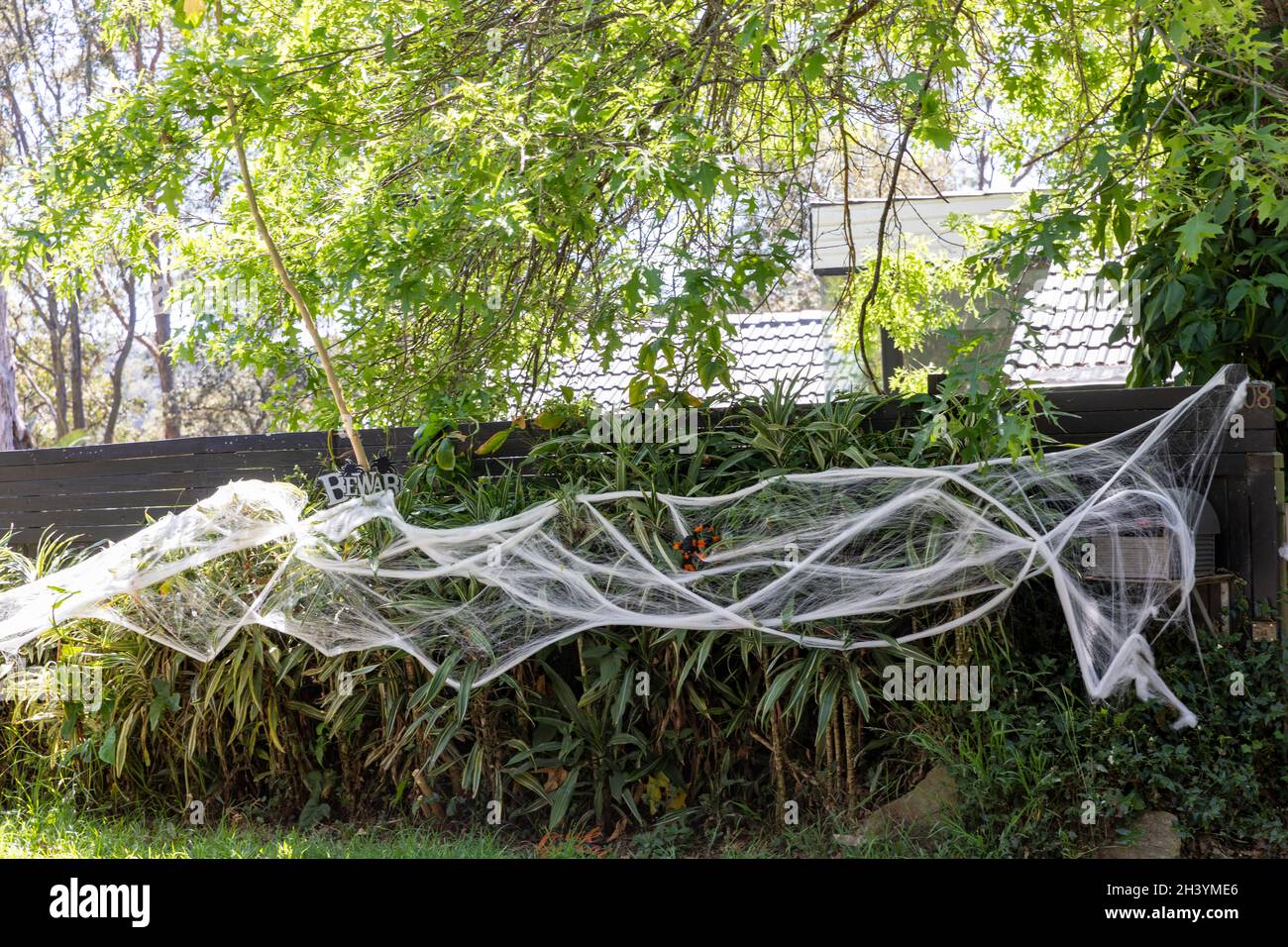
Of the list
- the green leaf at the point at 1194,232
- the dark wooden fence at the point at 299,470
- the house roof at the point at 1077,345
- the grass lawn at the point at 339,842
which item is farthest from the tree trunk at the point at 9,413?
the green leaf at the point at 1194,232

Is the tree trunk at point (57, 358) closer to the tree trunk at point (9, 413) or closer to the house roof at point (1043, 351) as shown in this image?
the tree trunk at point (9, 413)

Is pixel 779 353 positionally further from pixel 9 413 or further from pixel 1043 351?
pixel 9 413

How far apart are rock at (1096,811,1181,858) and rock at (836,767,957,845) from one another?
0.55 metres

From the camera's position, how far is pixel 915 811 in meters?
4.08

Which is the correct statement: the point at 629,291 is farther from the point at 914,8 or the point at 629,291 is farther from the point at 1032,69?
the point at 1032,69

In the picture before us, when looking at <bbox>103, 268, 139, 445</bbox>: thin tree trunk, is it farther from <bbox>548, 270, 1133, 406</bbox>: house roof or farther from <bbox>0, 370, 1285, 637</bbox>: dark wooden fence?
<bbox>0, 370, 1285, 637</bbox>: dark wooden fence

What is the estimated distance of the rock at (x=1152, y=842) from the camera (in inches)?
148

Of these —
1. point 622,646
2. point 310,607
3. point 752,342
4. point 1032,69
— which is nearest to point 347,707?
point 310,607

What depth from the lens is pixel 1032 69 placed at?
20.4 feet

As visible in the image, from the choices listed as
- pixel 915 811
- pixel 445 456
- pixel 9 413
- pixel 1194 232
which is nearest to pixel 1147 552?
pixel 1194 232

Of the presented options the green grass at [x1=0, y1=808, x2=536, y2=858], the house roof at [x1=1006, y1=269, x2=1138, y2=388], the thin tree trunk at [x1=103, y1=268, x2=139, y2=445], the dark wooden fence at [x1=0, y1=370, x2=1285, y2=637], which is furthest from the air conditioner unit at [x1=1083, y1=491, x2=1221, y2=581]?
the thin tree trunk at [x1=103, y1=268, x2=139, y2=445]

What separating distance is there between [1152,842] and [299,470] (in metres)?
3.90

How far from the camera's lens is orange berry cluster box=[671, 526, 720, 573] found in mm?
4223
